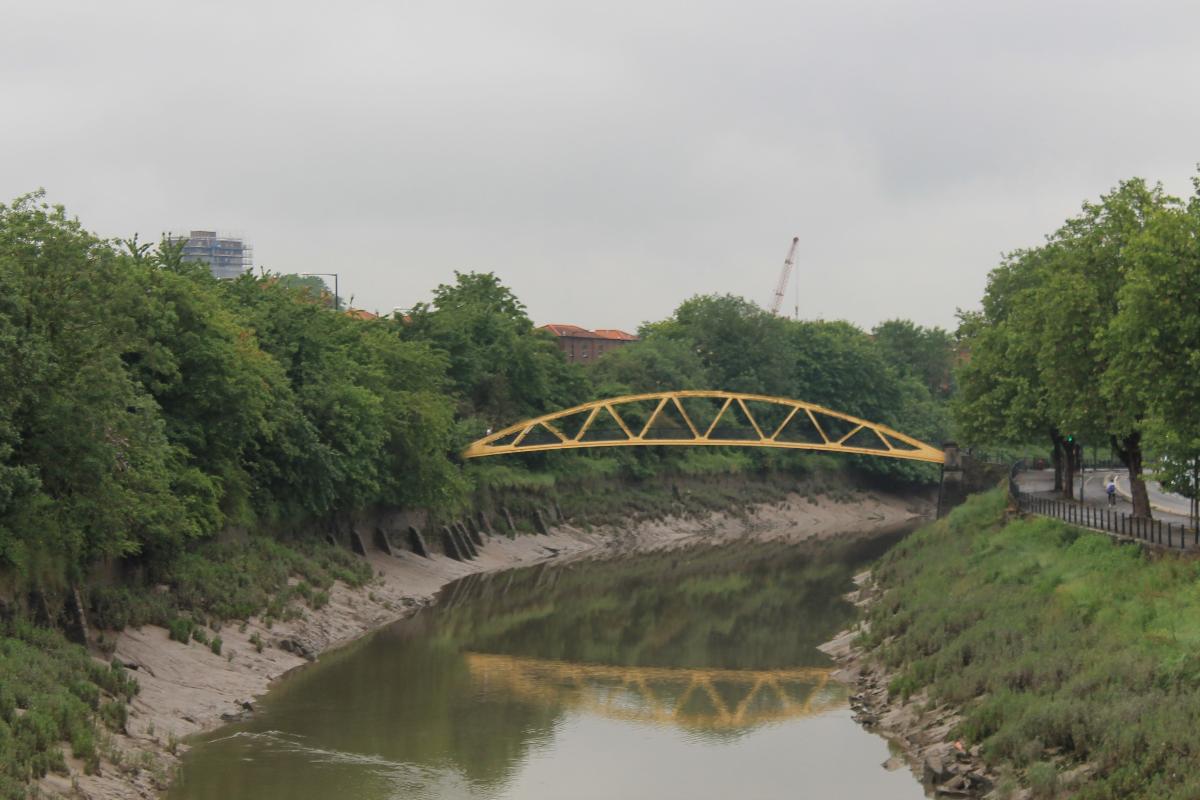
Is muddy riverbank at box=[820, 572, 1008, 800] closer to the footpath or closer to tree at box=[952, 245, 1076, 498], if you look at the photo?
the footpath

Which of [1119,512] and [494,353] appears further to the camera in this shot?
[494,353]

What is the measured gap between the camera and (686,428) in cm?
11006

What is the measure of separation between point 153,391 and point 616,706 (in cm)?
1764

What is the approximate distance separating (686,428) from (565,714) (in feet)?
232

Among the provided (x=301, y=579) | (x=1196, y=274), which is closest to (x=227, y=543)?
(x=301, y=579)

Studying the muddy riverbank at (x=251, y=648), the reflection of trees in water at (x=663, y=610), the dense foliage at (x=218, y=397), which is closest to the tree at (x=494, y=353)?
the dense foliage at (x=218, y=397)

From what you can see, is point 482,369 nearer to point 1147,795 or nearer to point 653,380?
point 653,380

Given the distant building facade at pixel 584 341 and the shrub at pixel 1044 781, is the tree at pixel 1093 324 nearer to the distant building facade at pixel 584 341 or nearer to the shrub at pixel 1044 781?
the shrub at pixel 1044 781

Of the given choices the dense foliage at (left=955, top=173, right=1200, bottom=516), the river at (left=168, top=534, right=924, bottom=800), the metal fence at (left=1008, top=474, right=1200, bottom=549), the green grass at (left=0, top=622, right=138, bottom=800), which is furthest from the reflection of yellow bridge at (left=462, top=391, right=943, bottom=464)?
the green grass at (left=0, top=622, right=138, bottom=800)

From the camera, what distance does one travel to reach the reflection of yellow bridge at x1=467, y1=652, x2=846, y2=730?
40.3m

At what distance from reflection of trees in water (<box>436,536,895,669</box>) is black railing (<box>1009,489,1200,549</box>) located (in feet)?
28.6

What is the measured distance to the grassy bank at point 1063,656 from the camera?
2639cm

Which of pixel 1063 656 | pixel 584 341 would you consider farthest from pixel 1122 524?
pixel 584 341

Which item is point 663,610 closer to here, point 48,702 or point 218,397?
point 218,397
